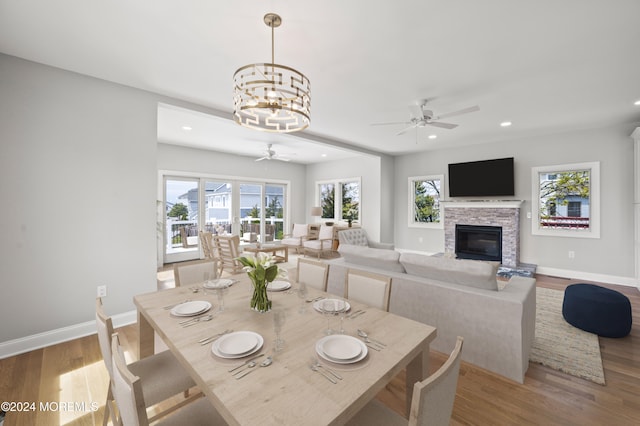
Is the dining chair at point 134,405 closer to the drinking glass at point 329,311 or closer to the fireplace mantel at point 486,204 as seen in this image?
the drinking glass at point 329,311

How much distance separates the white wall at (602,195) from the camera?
4.55 m

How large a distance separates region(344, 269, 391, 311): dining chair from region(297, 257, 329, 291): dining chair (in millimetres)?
271

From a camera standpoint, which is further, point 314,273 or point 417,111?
point 417,111

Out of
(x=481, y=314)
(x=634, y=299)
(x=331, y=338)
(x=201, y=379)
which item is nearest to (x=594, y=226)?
(x=634, y=299)

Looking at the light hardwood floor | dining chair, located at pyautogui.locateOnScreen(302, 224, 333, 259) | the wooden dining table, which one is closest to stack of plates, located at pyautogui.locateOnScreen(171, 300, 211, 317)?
the wooden dining table

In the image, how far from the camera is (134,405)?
87 centimetres

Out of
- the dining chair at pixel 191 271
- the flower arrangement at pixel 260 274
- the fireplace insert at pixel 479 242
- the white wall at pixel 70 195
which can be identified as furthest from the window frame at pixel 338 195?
the flower arrangement at pixel 260 274

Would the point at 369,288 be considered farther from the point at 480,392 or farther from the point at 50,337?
the point at 50,337

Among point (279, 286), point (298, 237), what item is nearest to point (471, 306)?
point (279, 286)

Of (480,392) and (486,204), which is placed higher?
(486,204)

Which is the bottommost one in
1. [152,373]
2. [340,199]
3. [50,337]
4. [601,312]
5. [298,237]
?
[50,337]

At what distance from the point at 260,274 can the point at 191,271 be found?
1.17 metres

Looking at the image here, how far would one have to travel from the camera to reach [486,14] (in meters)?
1.99

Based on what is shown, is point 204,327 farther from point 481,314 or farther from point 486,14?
point 486,14
